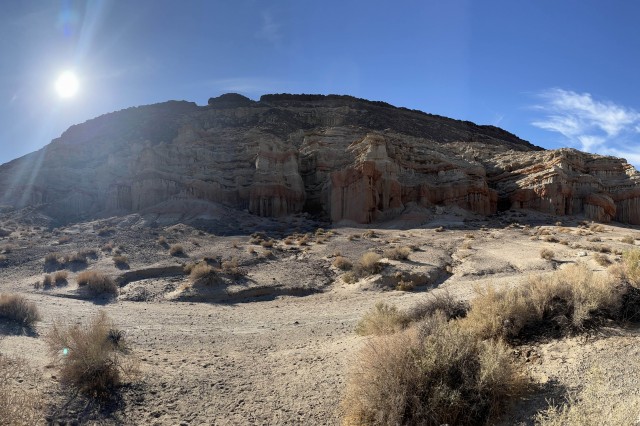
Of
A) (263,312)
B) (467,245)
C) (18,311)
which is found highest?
(467,245)

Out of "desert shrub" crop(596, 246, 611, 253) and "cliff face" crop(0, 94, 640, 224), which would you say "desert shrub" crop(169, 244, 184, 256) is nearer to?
"cliff face" crop(0, 94, 640, 224)

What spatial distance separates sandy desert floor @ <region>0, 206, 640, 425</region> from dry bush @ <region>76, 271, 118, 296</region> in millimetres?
419

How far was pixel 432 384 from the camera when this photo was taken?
476 centimetres

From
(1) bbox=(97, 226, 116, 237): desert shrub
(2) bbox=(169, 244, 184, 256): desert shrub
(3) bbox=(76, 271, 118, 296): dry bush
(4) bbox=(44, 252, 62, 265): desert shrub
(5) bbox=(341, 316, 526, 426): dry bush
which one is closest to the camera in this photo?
(5) bbox=(341, 316, 526, 426): dry bush

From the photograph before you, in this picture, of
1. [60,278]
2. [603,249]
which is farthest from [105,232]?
[603,249]

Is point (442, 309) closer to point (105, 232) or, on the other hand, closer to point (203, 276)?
point (203, 276)

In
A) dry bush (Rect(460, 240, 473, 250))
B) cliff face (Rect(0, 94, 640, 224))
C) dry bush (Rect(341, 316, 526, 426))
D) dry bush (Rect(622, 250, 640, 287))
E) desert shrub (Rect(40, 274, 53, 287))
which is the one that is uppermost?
cliff face (Rect(0, 94, 640, 224))

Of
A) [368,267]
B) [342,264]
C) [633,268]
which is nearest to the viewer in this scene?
[633,268]

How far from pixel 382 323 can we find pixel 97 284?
13050mm

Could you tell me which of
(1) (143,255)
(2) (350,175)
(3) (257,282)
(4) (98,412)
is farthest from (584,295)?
(2) (350,175)

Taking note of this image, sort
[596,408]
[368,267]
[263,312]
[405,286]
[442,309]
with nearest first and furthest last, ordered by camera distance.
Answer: [596,408] → [442,309] → [263,312] → [405,286] → [368,267]

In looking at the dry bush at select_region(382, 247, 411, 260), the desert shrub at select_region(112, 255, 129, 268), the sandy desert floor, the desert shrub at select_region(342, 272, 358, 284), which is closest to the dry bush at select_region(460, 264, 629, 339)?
the sandy desert floor

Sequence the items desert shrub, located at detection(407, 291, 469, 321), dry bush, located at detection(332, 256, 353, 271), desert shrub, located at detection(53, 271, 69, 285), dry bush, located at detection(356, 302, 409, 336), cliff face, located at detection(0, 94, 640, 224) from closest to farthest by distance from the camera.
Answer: dry bush, located at detection(356, 302, 409, 336) < desert shrub, located at detection(407, 291, 469, 321) < desert shrub, located at detection(53, 271, 69, 285) < dry bush, located at detection(332, 256, 353, 271) < cliff face, located at detection(0, 94, 640, 224)

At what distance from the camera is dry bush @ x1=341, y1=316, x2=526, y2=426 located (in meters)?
4.54
